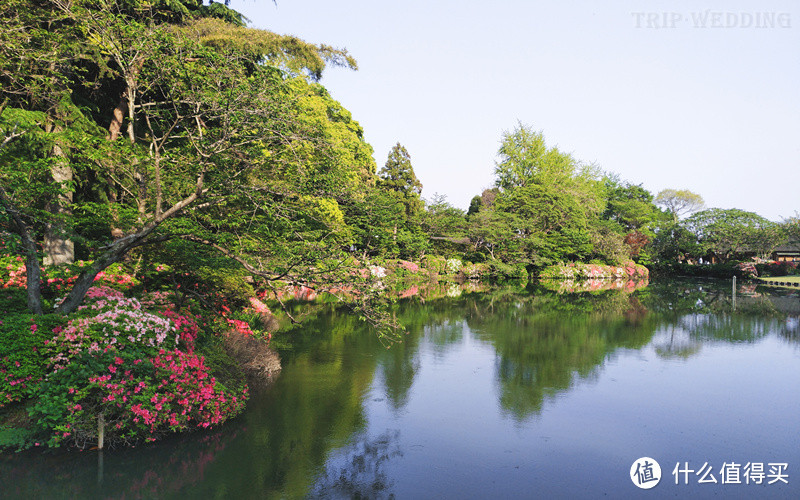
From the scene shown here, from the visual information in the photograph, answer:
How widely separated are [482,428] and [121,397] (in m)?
4.92

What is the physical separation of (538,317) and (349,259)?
12596 millimetres

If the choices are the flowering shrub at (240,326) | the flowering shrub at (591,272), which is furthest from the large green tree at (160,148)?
the flowering shrub at (591,272)

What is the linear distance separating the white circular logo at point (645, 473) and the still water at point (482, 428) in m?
0.11

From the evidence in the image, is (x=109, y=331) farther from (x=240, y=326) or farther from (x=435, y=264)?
(x=435, y=264)

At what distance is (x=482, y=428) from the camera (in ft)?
24.4

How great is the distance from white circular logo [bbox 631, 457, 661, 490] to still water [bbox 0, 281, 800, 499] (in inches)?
4.5

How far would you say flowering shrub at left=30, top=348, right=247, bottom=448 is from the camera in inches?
229

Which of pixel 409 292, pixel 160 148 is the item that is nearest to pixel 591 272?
pixel 409 292

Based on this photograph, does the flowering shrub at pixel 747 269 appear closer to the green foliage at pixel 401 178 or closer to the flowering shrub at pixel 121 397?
the green foliage at pixel 401 178

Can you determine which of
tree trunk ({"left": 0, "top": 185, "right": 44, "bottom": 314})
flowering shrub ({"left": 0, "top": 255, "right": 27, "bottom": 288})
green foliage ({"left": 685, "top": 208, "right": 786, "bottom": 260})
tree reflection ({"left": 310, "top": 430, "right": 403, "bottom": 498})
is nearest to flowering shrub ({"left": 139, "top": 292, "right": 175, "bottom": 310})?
tree trunk ({"left": 0, "top": 185, "right": 44, "bottom": 314})

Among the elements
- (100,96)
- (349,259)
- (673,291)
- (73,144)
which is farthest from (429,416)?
(673,291)

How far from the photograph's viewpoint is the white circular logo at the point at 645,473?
581cm

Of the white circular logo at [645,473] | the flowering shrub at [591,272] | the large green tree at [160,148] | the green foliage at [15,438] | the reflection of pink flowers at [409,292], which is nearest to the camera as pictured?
the white circular logo at [645,473]

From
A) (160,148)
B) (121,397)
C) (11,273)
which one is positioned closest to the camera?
(121,397)
